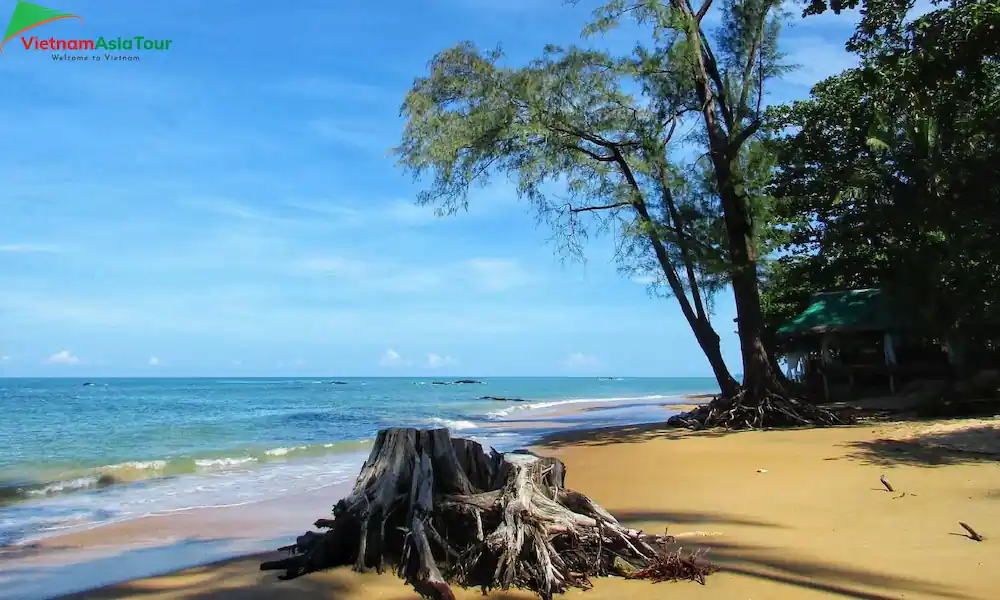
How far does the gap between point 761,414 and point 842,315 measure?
763cm

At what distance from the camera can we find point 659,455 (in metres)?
12.9

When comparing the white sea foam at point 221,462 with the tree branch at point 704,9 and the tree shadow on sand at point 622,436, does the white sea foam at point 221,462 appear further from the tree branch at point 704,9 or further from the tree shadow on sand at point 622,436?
the tree branch at point 704,9

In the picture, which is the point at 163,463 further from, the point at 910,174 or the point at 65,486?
the point at 910,174

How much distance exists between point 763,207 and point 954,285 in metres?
4.76

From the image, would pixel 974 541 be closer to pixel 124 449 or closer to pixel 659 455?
pixel 659 455

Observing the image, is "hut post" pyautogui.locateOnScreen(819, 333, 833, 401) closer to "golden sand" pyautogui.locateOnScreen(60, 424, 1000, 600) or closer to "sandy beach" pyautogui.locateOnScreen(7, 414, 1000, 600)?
"sandy beach" pyautogui.locateOnScreen(7, 414, 1000, 600)

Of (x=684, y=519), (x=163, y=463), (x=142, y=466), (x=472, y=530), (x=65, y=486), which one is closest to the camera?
(x=472, y=530)

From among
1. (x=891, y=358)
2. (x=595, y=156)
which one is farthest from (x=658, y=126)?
(x=891, y=358)

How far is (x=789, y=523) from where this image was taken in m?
6.75

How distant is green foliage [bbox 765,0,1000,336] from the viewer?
933 centimetres

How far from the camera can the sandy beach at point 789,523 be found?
16.1 feet

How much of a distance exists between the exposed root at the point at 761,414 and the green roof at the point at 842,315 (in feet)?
17.4

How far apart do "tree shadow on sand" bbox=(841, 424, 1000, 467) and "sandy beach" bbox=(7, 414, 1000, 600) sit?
0.12ft

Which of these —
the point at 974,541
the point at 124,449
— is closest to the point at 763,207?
the point at 974,541
